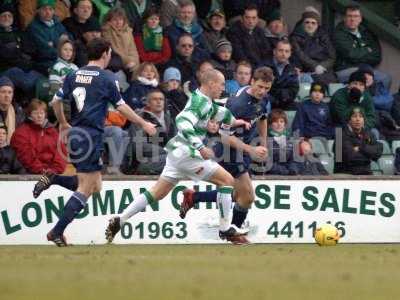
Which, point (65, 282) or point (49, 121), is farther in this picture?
point (49, 121)

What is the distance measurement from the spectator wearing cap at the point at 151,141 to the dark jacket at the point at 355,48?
3.71 metres

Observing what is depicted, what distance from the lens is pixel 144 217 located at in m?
17.6

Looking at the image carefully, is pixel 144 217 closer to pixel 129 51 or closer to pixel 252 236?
pixel 252 236

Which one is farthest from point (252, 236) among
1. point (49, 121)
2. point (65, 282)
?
point (65, 282)

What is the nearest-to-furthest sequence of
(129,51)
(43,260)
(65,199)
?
(43,260) < (65,199) < (129,51)

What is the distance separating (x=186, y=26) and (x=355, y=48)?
2.80 m

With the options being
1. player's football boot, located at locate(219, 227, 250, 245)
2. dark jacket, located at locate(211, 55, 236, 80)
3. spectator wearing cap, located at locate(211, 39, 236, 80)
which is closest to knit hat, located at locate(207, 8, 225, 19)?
spectator wearing cap, located at locate(211, 39, 236, 80)

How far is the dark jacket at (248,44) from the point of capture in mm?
20172

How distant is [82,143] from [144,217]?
336cm

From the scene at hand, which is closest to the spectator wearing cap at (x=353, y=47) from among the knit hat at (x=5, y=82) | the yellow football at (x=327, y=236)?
the knit hat at (x=5, y=82)

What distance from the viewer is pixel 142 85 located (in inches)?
730

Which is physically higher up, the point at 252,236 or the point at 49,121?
the point at 49,121

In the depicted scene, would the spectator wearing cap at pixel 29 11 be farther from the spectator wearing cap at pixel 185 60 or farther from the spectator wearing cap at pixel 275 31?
the spectator wearing cap at pixel 275 31

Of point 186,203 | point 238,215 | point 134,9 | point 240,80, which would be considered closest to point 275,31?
point 240,80
